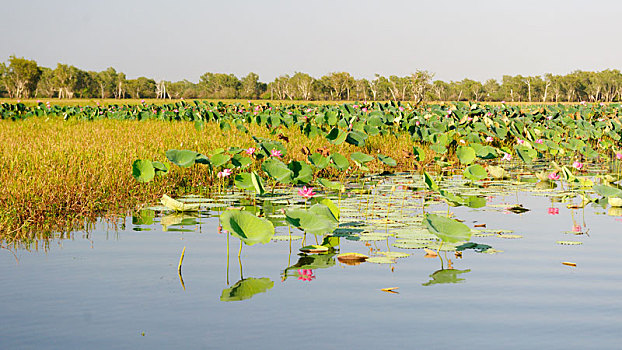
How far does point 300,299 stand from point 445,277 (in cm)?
A: 108

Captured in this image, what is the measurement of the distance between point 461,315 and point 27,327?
229cm

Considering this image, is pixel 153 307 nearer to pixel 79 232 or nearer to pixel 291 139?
pixel 79 232

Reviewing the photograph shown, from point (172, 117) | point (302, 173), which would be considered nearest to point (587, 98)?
point (172, 117)

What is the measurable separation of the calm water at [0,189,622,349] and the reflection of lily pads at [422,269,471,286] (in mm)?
49

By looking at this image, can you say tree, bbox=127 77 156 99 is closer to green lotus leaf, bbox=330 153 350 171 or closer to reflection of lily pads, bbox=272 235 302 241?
green lotus leaf, bbox=330 153 350 171

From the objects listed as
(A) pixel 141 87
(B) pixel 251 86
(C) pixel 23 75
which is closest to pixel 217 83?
(B) pixel 251 86

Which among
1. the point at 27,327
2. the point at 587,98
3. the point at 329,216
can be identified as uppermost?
the point at 587,98

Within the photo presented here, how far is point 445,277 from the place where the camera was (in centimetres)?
407

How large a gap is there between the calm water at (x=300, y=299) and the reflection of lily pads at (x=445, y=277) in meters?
0.05

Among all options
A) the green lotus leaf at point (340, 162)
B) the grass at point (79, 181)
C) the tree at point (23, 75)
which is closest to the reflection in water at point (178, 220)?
the grass at point (79, 181)

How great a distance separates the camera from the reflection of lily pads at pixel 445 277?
396cm

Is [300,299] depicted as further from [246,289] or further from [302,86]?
[302,86]

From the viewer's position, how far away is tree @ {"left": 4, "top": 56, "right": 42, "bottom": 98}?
96188mm

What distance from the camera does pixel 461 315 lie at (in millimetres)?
3289
